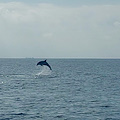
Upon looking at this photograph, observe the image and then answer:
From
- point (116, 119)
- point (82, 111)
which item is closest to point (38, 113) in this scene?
point (82, 111)

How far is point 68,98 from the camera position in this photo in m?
60.5

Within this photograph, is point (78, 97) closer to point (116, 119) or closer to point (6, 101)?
point (6, 101)

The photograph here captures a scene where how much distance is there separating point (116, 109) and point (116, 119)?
5.96 metres

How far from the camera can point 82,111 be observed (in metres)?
48.4

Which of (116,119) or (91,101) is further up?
(91,101)

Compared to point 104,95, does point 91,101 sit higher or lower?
lower

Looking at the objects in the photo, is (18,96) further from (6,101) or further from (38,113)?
(38,113)

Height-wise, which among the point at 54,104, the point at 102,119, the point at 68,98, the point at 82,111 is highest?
the point at 68,98

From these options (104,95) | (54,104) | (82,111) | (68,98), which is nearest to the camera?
(82,111)

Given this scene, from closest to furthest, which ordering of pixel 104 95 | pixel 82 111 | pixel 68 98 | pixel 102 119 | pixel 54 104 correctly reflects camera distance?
pixel 102 119, pixel 82 111, pixel 54 104, pixel 68 98, pixel 104 95

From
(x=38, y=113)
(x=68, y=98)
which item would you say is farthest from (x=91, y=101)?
(x=38, y=113)

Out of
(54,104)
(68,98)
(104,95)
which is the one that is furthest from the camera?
(104,95)

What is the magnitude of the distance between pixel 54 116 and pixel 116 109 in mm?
9671

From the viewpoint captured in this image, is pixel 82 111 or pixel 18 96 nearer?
pixel 82 111
